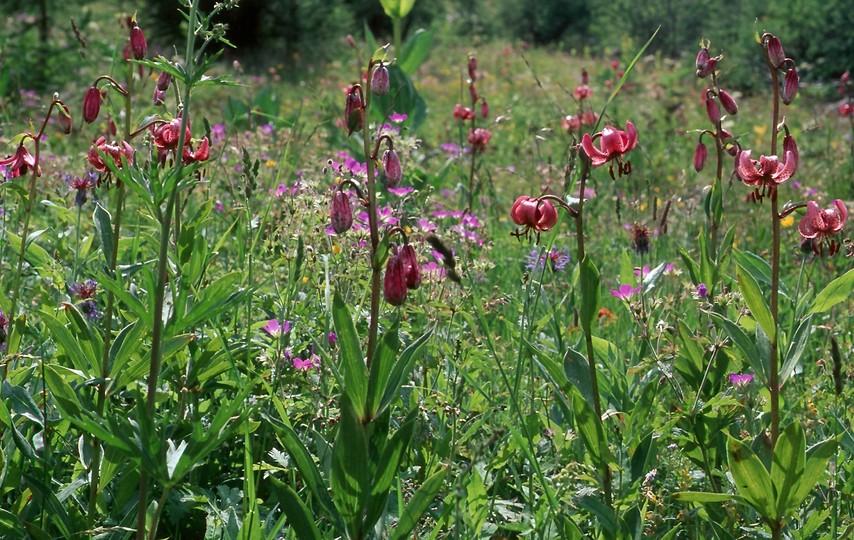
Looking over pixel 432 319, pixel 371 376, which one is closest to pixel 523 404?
pixel 432 319

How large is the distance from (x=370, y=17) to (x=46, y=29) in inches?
303

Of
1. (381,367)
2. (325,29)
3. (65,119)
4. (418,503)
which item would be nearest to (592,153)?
(381,367)

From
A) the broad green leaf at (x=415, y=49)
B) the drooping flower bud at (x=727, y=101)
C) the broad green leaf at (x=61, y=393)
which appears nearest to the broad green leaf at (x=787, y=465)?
the drooping flower bud at (x=727, y=101)

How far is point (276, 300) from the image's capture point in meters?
2.28

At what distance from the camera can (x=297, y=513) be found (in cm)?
147

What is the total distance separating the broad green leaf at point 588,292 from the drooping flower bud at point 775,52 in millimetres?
640

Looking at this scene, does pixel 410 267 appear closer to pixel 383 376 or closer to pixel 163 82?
pixel 383 376

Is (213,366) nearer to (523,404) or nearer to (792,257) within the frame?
(523,404)

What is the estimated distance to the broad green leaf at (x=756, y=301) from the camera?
65.2 inches

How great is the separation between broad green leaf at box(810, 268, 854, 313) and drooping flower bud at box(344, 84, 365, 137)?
0.92 metres

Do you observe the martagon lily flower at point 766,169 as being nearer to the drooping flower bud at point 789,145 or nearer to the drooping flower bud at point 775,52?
the drooping flower bud at point 789,145

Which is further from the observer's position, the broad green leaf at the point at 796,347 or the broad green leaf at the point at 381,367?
the broad green leaf at the point at 796,347

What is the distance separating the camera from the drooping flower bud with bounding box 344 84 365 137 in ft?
5.39

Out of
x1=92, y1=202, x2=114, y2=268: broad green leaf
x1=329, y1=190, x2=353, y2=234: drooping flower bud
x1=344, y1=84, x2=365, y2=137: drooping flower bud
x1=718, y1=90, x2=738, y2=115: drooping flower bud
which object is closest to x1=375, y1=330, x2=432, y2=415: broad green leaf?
x1=329, y1=190, x2=353, y2=234: drooping flower bud
